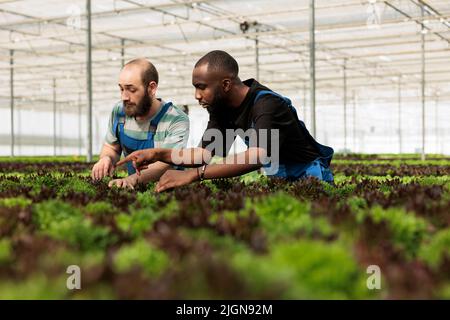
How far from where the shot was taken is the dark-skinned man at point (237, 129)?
4.34 metres

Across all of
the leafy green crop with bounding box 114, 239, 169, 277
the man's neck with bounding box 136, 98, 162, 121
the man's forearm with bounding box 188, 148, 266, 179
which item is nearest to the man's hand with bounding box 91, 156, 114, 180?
the man's neck with bounding box 136, 98, 162, 121

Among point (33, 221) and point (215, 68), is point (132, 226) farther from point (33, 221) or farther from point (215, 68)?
point (215, 68)

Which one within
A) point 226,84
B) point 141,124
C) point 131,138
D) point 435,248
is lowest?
point 435,248

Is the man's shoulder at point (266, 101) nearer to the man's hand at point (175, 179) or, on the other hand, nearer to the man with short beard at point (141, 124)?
the man's hand at point (175, 179)

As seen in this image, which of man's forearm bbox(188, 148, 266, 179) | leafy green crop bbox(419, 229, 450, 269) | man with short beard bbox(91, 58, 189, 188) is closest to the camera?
leafy green crop bbox(419, 229, 450, 269)

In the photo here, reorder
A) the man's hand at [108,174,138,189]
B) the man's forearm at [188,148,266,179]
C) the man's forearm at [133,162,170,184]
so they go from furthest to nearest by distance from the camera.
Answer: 1. the man's forearm at [133,162,170,184]
2. the man's hand at [108,174,138,189]
3. the man's forearm at [188,148,266,179]

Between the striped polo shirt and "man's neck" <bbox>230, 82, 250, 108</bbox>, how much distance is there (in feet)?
2.22

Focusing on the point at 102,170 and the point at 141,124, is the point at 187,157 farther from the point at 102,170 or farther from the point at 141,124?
the point at 141,124

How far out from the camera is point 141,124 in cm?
563

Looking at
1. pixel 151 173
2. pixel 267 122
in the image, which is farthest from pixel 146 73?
pixel 267 122

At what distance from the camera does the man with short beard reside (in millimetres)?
5242

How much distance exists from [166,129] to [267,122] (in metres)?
1.35

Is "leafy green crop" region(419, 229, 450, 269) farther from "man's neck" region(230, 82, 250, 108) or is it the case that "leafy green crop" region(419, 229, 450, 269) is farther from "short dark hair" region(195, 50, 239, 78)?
"man's neck" region(230, 82, 250, 108)

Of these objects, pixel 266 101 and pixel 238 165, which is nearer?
pixel 238 165
